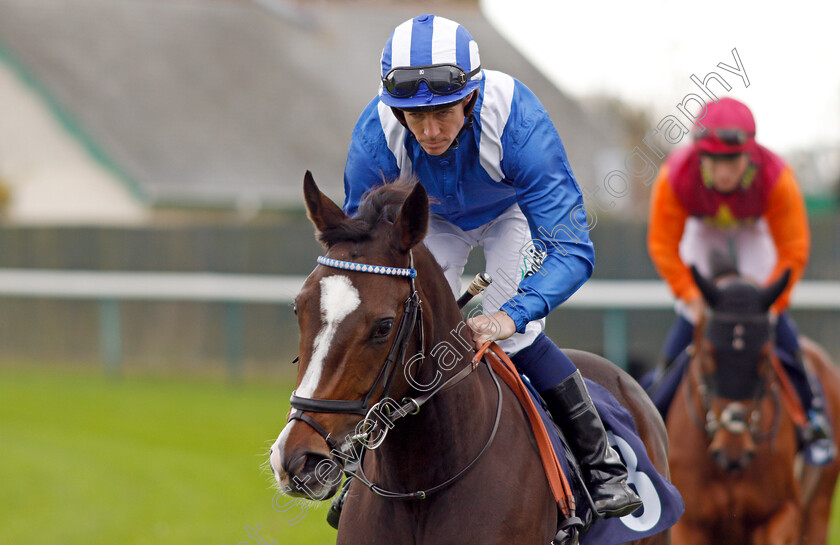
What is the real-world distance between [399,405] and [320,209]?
592 mm

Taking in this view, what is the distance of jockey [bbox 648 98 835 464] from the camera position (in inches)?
238

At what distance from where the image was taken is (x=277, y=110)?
23266 millimetres

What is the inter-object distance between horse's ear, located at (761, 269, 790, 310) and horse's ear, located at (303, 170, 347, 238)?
3472mm

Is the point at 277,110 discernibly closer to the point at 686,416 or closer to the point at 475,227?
the point at 686,416

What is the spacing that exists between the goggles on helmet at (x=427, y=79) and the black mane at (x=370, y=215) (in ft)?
1.01

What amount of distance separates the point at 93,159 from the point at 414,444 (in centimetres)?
1675

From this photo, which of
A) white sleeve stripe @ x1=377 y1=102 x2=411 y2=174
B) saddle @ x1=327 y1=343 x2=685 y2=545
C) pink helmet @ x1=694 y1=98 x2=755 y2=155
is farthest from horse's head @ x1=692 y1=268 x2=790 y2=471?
white sleeve stripe @ x1=377 y1=102 x2=411 y2=174

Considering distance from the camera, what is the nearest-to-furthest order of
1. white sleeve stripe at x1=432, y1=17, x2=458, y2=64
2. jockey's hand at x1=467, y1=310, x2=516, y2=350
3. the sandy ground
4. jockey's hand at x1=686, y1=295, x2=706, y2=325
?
jockey's hand at x1=467, y1=310, x2=516, y2=350
white sleeve stripe at x1=432, y1=17, x2=458, y2=64
jockey's hand at x1=686, y1=295, x2=706, y2=325
the sandy ground

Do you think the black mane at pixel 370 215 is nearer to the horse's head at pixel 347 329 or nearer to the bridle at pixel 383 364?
the horse's head at pixel 347 329

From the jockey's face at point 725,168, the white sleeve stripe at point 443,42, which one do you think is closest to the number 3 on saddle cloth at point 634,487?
the white sleeve stripe at point 443,42

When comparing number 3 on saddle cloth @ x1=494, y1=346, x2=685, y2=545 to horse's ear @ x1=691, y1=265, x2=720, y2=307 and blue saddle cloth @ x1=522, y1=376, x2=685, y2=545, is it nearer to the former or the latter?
blue saddle cloth @ x1=522, y1=376, x2=685, y2=545

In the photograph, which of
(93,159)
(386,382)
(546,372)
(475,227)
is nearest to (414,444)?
(386,382)

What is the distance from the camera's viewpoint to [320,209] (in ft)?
9.64

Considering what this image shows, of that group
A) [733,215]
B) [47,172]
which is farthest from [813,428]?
[47,172]
